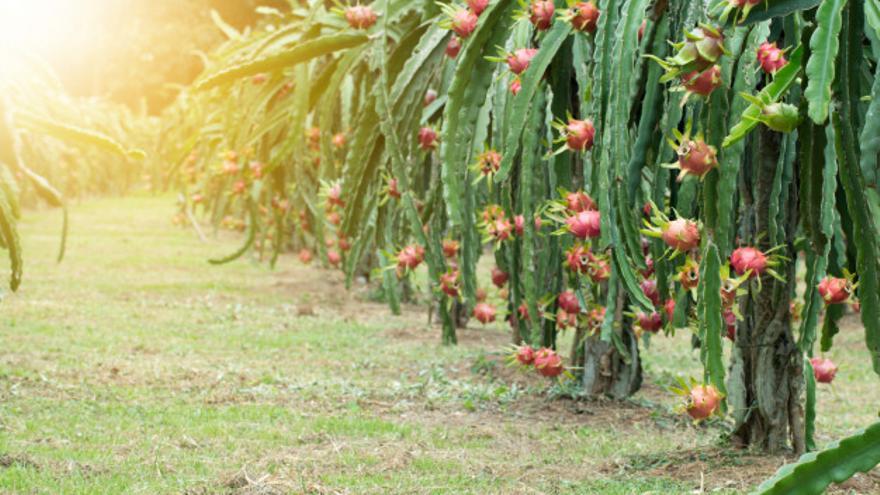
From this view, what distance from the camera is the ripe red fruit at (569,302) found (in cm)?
416

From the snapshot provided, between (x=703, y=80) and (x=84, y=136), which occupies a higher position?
(x=703, y=80)

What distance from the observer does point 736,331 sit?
3.66 metres

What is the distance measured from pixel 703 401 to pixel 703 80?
2.61ft

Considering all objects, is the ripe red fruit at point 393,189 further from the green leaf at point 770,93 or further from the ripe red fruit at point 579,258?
the green leaf at point 770,93

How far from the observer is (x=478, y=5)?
3.66 m

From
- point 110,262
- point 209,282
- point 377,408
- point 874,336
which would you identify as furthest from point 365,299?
point 874,336

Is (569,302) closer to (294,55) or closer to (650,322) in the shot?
(650,322)

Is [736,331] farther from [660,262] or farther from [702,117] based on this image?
[702,117]

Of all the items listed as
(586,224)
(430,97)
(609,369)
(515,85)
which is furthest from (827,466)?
(430,97)

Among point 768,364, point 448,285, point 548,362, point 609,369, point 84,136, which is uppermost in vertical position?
point 84,136

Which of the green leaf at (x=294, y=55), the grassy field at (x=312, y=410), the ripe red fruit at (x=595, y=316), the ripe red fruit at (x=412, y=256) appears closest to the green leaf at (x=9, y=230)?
the grassy field at (x=312, y=410)

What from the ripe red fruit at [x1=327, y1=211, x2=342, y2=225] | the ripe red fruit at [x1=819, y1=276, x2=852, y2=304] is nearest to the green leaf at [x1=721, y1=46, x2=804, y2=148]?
the ripe red fruit at [x1=819, y1=276, x2=852, y2=304]

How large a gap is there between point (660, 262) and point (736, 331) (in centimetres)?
64

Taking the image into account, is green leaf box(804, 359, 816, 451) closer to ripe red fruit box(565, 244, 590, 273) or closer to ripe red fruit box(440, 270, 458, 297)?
ripe red fruit box(565, 244, 590, 273)
